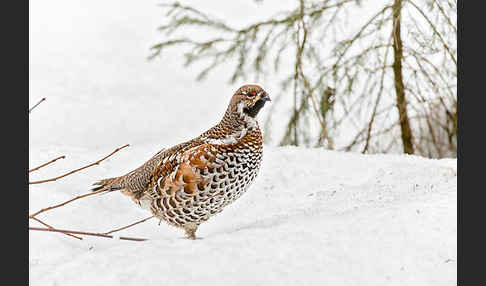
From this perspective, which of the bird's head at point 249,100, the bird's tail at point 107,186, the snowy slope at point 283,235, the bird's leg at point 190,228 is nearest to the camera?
the snowy slope at point 283,235

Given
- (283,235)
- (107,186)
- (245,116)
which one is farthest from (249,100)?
(107,186)

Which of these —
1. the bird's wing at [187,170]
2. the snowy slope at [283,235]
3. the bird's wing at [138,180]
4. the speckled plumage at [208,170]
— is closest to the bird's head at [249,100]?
the speckled plumage at [208,170]

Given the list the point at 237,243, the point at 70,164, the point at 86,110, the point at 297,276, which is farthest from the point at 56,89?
the point at 297,276

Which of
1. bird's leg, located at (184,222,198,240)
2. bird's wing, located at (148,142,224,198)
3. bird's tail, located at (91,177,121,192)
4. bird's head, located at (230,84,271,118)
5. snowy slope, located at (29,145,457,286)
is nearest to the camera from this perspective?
snowy slope, located at (29,145,457,286)

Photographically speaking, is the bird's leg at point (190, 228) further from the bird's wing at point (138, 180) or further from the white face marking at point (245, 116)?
the white face marking at point (245, 116)

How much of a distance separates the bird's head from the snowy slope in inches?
31.0

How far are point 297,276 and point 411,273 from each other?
0.64 metres

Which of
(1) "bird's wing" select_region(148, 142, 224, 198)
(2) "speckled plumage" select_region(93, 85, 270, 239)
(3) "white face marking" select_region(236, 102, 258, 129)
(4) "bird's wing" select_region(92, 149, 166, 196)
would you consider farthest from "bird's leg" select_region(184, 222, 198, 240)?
(3) "white face marking" select_region(236, 102, 258, 129)

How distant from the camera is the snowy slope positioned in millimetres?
2568

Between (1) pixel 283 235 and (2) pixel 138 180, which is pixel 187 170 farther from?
(1) pixel 283 235

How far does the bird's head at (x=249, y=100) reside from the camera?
3.27m

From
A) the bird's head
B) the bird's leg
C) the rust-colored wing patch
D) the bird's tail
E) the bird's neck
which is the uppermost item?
the bird's head

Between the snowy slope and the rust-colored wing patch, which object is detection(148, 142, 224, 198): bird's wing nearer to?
the rust-colored wing patch

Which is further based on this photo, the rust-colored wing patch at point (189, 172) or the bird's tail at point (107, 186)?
the bird's tail at point (107, 186)
